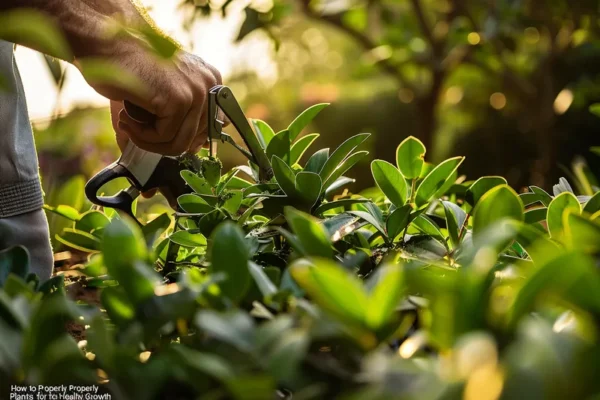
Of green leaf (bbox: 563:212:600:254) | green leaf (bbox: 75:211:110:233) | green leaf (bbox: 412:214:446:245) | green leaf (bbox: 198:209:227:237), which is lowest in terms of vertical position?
green leaf (bbox: 75:211:110:233)

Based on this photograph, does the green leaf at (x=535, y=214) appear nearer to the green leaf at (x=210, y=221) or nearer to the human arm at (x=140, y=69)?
the green leaf at (x=210, y=221)

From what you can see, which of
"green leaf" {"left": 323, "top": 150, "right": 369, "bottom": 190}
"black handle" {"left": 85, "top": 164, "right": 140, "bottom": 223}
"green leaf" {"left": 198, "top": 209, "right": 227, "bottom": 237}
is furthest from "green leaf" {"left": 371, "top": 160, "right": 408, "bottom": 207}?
"black handle" {"left": 85, "top": 164, "right": 140, "bottom": 223}

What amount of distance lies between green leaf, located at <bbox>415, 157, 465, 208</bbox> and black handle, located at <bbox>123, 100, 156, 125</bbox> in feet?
1.78

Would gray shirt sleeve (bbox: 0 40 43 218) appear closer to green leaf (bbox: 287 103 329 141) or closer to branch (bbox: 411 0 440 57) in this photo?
green leaf (bbox: 287 103 329 141)

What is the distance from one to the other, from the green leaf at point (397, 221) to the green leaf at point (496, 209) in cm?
16

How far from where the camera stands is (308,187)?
1025 mm

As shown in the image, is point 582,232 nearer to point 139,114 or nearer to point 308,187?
point 308,187

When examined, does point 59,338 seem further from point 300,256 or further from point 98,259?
point 300,256

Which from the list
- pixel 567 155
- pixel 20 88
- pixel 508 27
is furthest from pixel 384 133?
pixel 20 88

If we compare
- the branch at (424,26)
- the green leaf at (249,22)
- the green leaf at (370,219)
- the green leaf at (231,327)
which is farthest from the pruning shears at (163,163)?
the branch at (424,26)

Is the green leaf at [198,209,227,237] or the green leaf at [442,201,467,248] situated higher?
the green leaf at [442,201,467,248]

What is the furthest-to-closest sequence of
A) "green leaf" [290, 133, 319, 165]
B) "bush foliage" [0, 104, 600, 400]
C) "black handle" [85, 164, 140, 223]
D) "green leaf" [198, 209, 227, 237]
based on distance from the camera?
"black handle" [85, 164, 140, 223], "green leaf" [290, 133, 319, 165], "green leaf" [198, 209, 227, 237], "bush foliage" [0, 104, 600, 400]

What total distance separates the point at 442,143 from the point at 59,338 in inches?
347

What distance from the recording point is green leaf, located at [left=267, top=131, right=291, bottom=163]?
3.91ft
